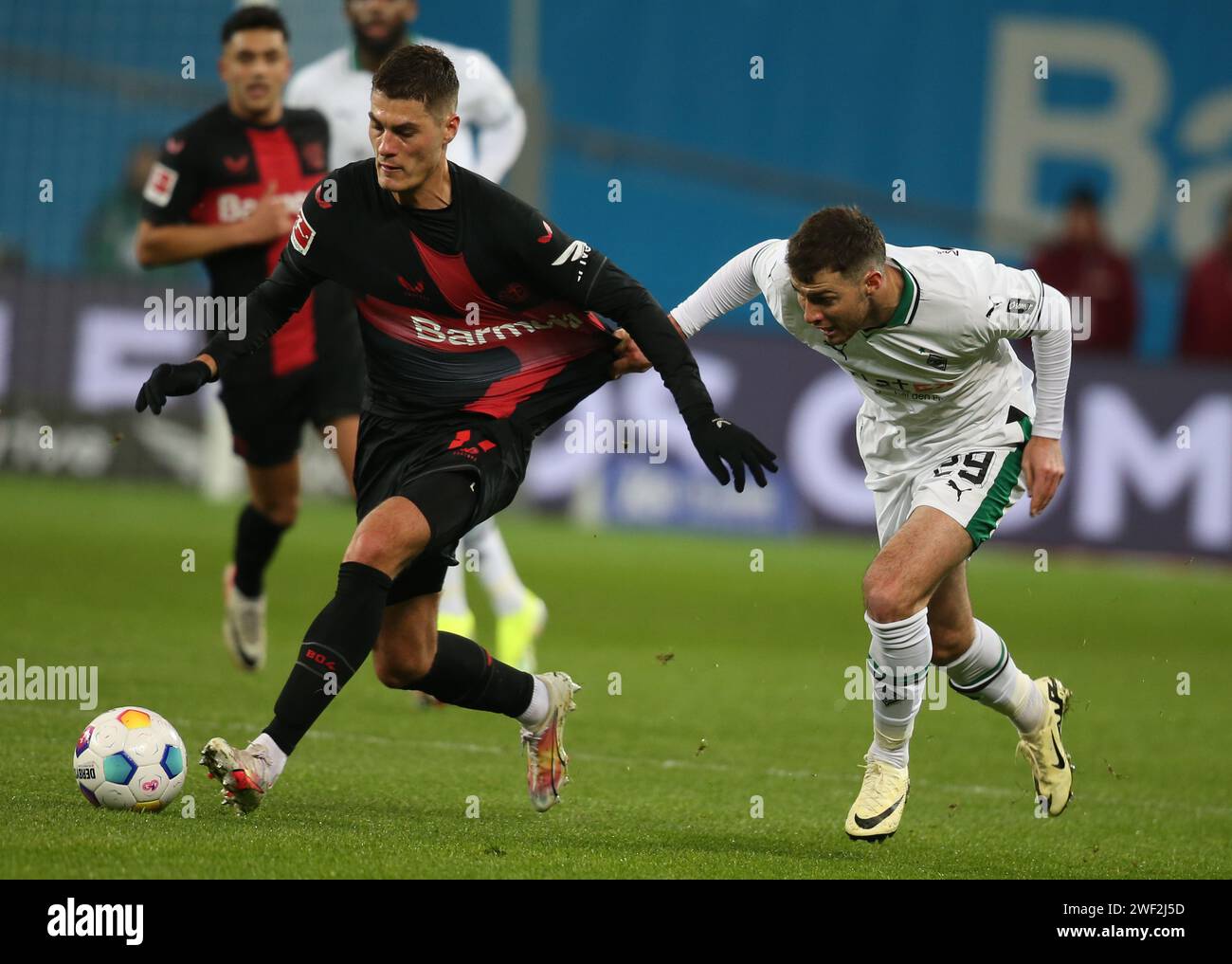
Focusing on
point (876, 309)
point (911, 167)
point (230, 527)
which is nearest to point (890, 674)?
point (876, 309)

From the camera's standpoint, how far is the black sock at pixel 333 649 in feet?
17.3

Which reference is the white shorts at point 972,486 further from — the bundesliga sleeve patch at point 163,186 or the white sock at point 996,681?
the bundesliga sleeve patch at point 163,186

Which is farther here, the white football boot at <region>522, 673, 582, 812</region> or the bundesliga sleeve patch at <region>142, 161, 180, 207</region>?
the bundesliga sleeve patch at <region>142, 161, 180, 207</region>

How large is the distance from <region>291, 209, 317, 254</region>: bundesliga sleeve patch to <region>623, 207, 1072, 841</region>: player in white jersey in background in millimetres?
1047

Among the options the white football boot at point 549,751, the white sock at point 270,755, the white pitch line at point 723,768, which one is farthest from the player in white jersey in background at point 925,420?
the white sock at point 270,755

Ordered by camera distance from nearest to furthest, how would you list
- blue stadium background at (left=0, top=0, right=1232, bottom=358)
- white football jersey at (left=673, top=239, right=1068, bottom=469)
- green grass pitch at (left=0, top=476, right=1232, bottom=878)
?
green grass pitch at (left=0, top=476, right=1232, bottom=878), white football jersey at (left=673, top=239, right=1068, bottom=469), blue stadium background at (left=0, top=0, right=1232, bottom=358)

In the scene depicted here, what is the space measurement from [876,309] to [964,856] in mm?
1637

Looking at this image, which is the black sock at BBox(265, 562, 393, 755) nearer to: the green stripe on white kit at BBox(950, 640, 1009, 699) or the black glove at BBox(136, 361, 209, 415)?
the black glove at BBox(136, 361, 209, 415)

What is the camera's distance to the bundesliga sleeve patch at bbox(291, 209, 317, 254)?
5.74 m

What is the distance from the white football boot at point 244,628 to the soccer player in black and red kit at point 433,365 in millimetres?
2859

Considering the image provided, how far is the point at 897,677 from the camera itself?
5820 millimetres

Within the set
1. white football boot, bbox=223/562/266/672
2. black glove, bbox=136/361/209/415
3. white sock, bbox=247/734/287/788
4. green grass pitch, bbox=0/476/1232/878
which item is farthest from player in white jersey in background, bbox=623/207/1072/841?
white football boot, bbox=223/562/266/672

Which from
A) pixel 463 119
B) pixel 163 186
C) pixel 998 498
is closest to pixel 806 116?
pixel 463 119

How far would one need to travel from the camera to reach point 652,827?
5.88 meters
